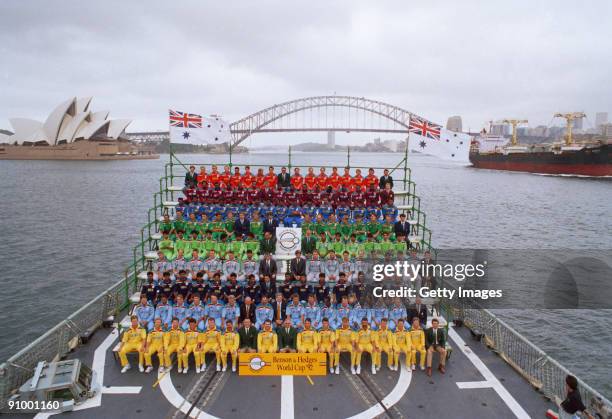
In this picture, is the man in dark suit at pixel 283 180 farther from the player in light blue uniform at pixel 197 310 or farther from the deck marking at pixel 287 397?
the deck marking at pixel 287 397

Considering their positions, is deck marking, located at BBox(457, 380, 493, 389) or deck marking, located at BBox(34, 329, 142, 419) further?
deck marking, located at BBox(457, 380, 493, 389)

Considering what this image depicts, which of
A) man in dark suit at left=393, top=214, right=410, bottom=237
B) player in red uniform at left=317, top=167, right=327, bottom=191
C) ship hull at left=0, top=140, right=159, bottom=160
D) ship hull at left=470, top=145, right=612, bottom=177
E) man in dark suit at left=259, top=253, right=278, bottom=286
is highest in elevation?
ship hull at left=0, top=140, right=159, bottom=160

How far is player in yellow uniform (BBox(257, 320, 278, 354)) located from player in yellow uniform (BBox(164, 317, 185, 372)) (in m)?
2.35

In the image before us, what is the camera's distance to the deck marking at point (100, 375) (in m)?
11.4

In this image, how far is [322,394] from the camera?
482 inches

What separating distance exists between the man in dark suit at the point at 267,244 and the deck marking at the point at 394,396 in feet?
23.3

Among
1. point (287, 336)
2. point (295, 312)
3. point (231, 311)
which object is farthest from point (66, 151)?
point (287, 336)

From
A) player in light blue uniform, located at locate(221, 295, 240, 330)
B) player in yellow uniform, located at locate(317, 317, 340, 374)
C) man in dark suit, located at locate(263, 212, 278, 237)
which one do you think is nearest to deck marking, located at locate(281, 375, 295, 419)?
player in yellow uniform, located at locate(317, 317, 340, 374)

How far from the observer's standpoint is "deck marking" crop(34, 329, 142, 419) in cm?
1142

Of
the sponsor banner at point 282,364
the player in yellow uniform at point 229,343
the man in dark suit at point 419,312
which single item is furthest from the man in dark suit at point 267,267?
the man in dark suit at point 419,312

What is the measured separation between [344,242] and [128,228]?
123 feet

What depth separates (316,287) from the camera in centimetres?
1573

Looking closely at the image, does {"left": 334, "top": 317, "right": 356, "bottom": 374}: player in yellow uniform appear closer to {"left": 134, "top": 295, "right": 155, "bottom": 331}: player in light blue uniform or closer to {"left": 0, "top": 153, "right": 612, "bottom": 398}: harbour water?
{"left": 134, "top": 295, "right": 155, "bottom": 331}: player in light blue uniform

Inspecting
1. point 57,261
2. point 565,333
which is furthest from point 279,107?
point 565,333
